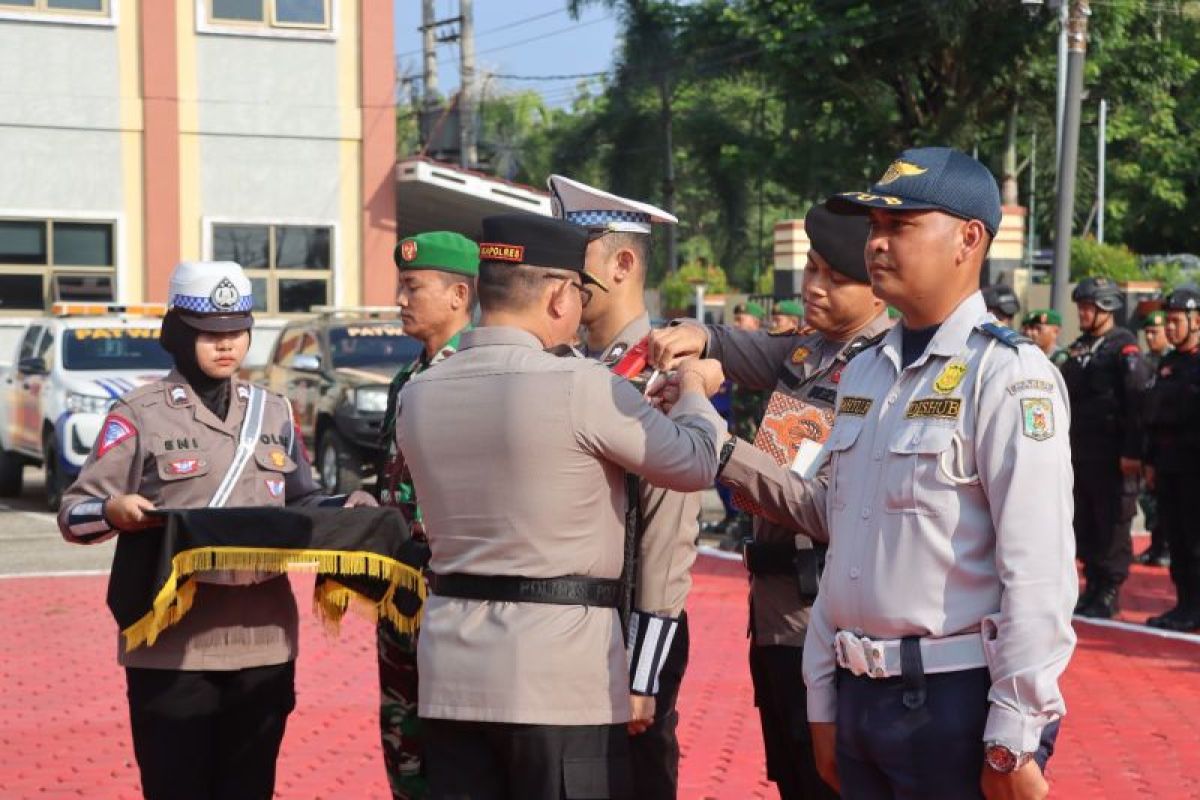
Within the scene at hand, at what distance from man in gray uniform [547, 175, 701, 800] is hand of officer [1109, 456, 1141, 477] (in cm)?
676

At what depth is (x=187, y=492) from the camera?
5.01 m

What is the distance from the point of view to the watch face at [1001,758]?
3.14 metres

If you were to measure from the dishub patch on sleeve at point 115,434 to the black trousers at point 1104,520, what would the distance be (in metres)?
7.51

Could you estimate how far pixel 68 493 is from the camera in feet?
16.3

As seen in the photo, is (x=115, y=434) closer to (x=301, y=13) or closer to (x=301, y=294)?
(x=301, y=13)

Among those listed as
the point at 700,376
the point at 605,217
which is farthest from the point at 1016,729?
the point at 605,217

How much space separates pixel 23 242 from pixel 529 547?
24434 millimetres

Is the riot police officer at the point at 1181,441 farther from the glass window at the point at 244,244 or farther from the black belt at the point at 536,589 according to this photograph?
the glass window at the point at 244,244

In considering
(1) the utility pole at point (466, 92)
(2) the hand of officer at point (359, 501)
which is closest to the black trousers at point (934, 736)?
(2) the hand of officer at point (359, 501)

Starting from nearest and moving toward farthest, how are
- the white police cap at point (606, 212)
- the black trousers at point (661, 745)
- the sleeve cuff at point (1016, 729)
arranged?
the sleeve cuff at point (1016, 729), the black trousers at point (661, 745), the white police cap at point (606, 212)

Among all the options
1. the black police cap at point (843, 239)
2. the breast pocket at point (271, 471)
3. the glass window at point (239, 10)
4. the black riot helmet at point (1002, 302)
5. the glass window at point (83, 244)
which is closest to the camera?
the black police cap at point (843, 239)

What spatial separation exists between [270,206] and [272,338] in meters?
2.16

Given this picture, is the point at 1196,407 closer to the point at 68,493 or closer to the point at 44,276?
the point at 68,493

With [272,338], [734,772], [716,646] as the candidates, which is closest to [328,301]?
[272,338]
